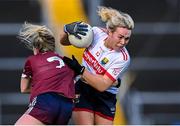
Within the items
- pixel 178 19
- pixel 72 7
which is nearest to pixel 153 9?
pixel 178 19

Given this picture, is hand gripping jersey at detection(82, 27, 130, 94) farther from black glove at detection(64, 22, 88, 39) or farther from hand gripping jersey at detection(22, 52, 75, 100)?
hand gripping jersey at detection(22, 52, 75, 100)

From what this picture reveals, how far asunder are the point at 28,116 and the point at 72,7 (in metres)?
5.53

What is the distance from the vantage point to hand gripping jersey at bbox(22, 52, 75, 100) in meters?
5.29

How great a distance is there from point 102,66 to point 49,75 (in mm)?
539

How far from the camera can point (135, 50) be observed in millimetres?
10969

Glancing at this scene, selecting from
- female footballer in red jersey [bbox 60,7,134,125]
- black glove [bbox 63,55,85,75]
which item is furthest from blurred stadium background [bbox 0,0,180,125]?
black glove [bbox 63,55,85,75]

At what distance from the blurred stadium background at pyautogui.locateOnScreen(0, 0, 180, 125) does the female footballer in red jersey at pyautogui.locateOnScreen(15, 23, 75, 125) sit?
414 centimetres

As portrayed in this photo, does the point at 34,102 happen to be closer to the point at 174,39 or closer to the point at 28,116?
the point at 28,116

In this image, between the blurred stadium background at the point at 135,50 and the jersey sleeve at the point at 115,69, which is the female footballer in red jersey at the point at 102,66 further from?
the blurred stadium background at the point at 135,50

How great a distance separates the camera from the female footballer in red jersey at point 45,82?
527 centimetres

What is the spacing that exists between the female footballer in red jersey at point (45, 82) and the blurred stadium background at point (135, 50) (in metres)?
4.14

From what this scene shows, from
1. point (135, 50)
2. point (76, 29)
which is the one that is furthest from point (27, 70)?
point (135, 50)

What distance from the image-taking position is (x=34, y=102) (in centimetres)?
530

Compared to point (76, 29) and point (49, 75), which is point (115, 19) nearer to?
point (76, 29)
